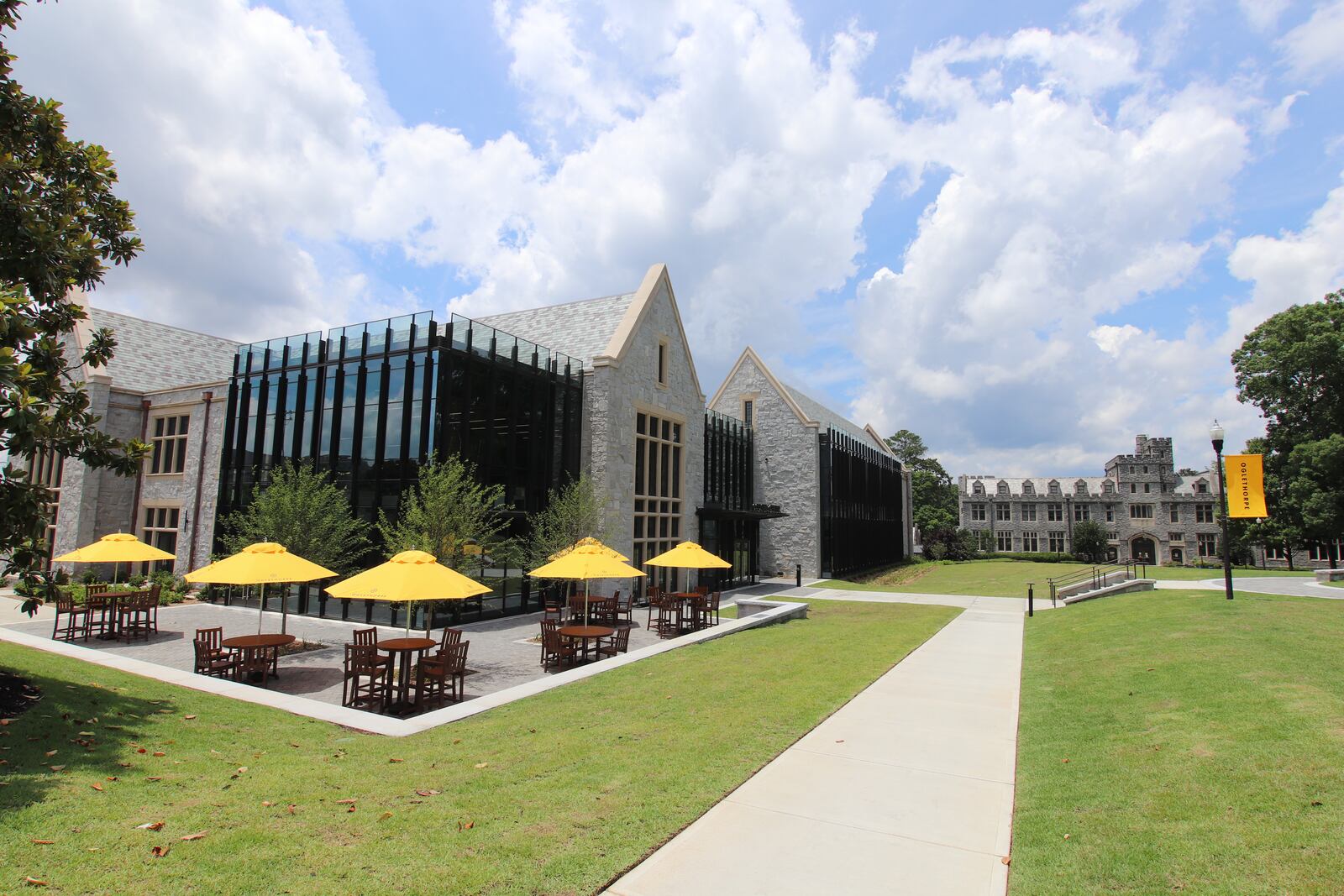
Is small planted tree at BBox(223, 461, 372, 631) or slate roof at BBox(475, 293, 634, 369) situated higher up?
slate roof at BBox(475, 293, 634, 369)

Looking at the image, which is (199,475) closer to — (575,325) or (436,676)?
(575,325)

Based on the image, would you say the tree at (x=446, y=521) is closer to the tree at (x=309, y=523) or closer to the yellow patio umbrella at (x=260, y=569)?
the tree at (x=309, y=523)

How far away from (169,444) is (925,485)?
72.0 meters

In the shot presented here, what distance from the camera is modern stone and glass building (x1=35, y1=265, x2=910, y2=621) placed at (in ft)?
68.3

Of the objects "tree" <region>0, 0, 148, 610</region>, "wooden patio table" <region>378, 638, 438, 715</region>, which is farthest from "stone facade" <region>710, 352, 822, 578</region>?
"tree" <region>0, 0, 148, 610</region>

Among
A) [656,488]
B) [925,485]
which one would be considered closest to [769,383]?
[656,488]

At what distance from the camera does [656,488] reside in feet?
91.2

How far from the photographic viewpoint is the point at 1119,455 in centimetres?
8788

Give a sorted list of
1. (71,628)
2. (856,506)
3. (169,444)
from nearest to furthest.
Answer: (71,628), (169,444), (856,506)

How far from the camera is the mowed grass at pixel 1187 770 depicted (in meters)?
4.95

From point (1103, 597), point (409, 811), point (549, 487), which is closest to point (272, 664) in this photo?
point (409, 811)

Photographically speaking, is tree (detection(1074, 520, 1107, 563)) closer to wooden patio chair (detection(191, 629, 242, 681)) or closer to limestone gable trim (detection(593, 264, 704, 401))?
limestone gable trim (detection(593, 264, 704, 401))

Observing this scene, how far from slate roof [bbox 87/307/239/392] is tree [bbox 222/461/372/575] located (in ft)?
38.3

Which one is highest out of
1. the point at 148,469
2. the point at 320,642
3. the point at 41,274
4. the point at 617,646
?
A: the point at 41,274
